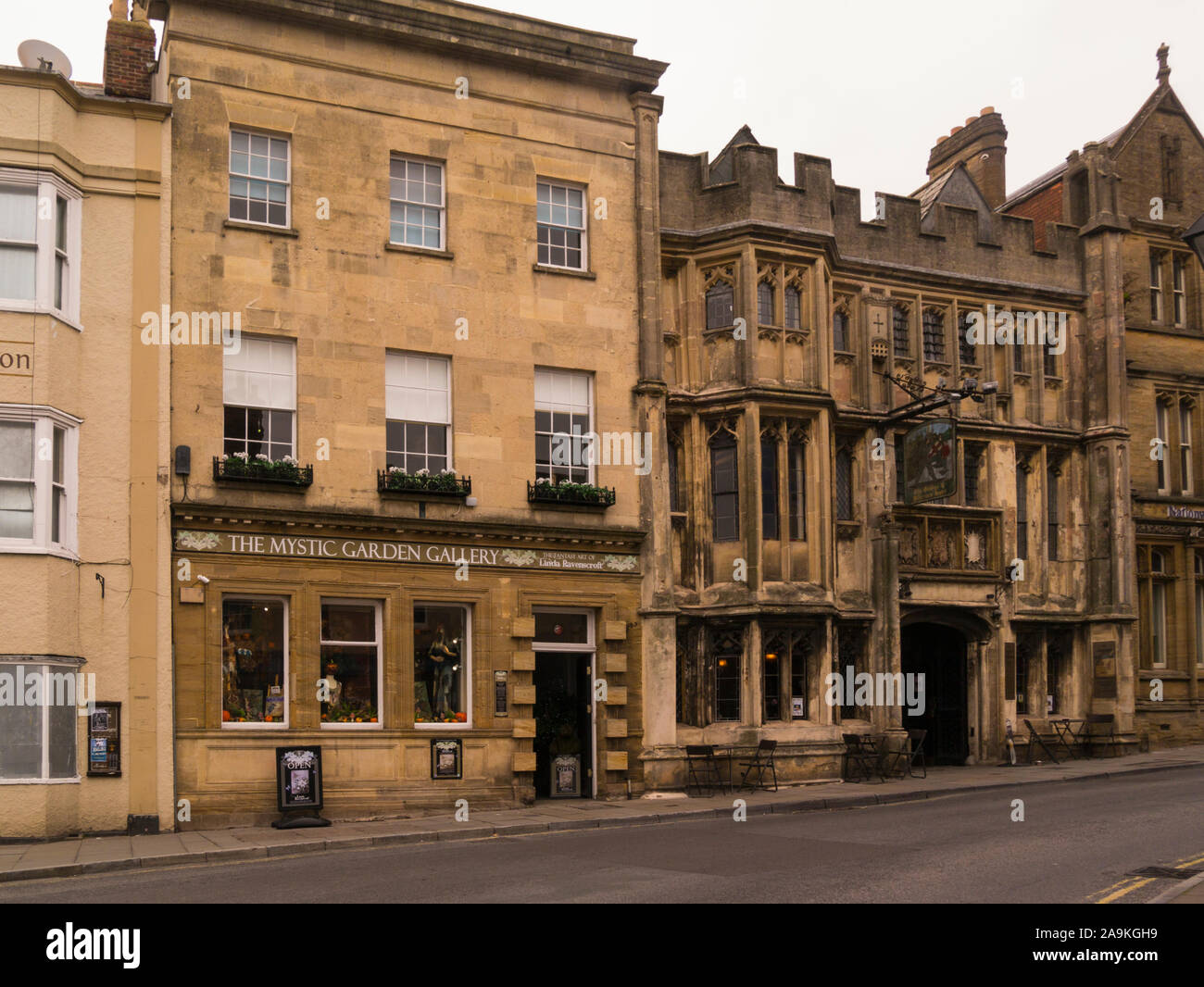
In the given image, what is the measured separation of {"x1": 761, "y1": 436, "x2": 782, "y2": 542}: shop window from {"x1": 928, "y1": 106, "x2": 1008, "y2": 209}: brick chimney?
11.9 m

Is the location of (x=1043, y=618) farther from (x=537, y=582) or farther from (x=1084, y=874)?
(x=1084, y=874)

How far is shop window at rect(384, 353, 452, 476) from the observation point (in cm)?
2284

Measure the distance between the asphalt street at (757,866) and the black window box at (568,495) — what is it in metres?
6.16

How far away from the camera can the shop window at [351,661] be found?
21844 millimetres

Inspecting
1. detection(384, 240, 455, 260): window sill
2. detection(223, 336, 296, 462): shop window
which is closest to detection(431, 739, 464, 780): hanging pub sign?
detection(223, 336, 296, 462): shop window

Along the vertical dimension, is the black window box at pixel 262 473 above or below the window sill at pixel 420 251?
below

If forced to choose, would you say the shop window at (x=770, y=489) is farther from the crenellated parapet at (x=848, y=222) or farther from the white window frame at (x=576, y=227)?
the white window frame at (x=576, y=227)

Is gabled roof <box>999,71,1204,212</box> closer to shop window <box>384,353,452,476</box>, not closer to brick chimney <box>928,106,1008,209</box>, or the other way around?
brick chimney <box>928,106,1008,209</box>

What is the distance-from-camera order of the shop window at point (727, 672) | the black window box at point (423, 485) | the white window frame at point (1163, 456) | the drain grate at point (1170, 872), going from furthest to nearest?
1. the white window frame at point (1163, 456)
2. the shop window at point (727, 672)
3. the black window box at point (423, 485)
4. the drain grate at point (1170, 872)

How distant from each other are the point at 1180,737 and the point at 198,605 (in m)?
23.5

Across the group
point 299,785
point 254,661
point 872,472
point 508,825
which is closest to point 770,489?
point 872,472

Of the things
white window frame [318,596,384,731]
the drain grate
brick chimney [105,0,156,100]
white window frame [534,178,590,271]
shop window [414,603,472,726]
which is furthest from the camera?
white window frame [534,178,590,271]

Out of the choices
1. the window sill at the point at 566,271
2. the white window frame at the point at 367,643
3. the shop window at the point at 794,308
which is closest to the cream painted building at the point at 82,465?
the white window frame at the point at 367,643

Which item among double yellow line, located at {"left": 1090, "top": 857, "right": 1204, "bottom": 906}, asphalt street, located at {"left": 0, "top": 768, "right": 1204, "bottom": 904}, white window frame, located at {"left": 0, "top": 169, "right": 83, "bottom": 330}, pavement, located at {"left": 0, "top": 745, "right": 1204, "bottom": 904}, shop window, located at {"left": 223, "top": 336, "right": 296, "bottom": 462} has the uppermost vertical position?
white window frame, located at {"left": 0, "top": 169, "right": 83, "bottom": 330}
